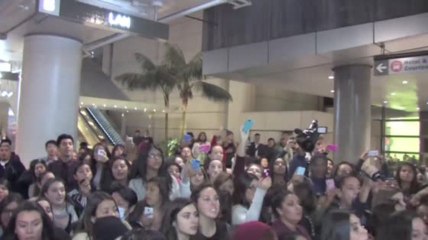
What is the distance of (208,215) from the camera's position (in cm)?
398

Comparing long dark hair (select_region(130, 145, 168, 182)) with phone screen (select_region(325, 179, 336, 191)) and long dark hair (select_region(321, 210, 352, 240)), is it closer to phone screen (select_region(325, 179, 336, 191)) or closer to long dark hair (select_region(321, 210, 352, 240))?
phone screen (select_region(325, 179, 336, 191))

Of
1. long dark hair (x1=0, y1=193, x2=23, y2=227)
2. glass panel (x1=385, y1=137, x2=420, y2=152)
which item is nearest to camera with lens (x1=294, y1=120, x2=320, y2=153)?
long dark hair (x1=0, y1=193, x2=23, y2=227)

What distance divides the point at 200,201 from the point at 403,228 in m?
1.53

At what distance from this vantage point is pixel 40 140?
9.41 m

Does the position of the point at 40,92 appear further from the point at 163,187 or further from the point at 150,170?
the point at 163,187

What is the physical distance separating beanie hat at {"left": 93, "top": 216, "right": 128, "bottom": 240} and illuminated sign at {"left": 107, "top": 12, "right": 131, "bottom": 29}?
462 centimetres

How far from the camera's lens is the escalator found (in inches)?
925

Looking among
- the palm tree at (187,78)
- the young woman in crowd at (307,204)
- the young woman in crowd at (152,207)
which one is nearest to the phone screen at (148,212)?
the young woman in crowd at (152,207)

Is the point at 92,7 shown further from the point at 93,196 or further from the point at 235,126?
the point at 235,126

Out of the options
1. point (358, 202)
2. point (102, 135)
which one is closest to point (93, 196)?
point (358, 202)

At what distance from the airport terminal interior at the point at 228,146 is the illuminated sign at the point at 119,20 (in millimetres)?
17

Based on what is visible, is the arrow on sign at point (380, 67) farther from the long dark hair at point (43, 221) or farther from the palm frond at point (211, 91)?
the palm frond at point (211, 91)

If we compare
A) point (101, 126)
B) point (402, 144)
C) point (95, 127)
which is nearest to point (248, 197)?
point (402, 144)

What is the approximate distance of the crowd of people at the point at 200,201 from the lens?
3502 mm
